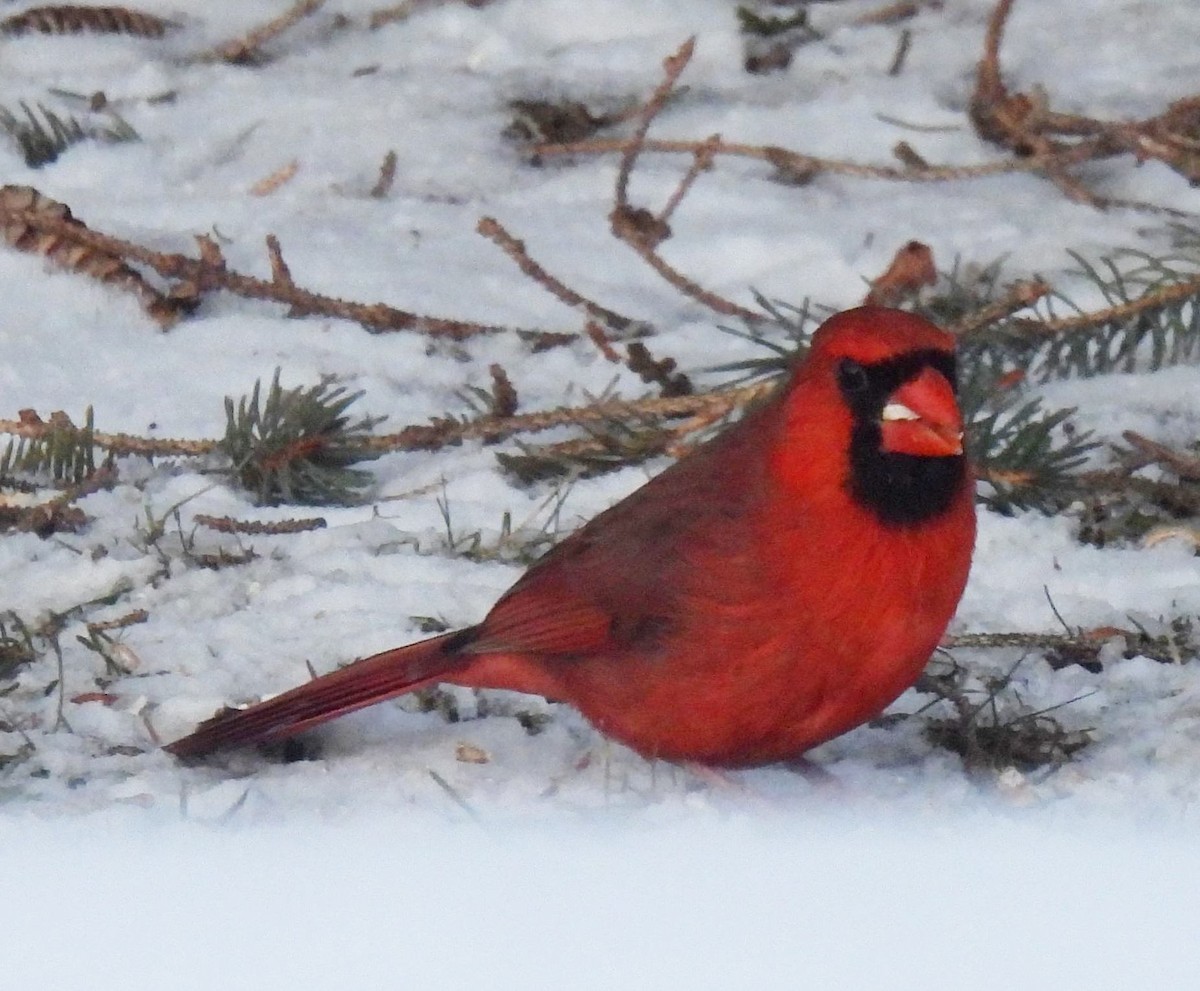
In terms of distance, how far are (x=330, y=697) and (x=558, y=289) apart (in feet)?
4.97

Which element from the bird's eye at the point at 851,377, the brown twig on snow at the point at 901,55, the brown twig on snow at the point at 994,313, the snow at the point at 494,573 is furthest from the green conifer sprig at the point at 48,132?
the bird's eye at the point at 851,377

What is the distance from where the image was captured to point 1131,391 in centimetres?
394

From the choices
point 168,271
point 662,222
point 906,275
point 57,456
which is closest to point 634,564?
point 57,456

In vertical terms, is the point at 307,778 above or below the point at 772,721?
below

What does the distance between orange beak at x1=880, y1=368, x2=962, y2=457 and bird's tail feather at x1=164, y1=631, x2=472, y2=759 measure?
70 cm

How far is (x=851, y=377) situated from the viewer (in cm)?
272

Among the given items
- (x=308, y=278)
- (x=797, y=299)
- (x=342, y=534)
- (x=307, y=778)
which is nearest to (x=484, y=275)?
(x=308, y=278)

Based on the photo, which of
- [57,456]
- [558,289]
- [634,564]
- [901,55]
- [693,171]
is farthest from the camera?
[901,55]

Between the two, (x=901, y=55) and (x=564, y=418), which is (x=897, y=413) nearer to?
(x=564, y=418)

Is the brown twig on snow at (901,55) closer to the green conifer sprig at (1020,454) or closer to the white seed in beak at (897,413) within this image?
the green conifer sprig at (1020,454)

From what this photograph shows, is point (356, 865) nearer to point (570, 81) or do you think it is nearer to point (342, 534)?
point (342, 534)

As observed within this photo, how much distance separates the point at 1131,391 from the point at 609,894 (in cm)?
211

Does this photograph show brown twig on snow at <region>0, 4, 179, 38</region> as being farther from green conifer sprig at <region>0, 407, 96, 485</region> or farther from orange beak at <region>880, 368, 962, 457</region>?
orange beak at <region>880, 368, 962, 457</region>

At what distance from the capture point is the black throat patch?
267cm
